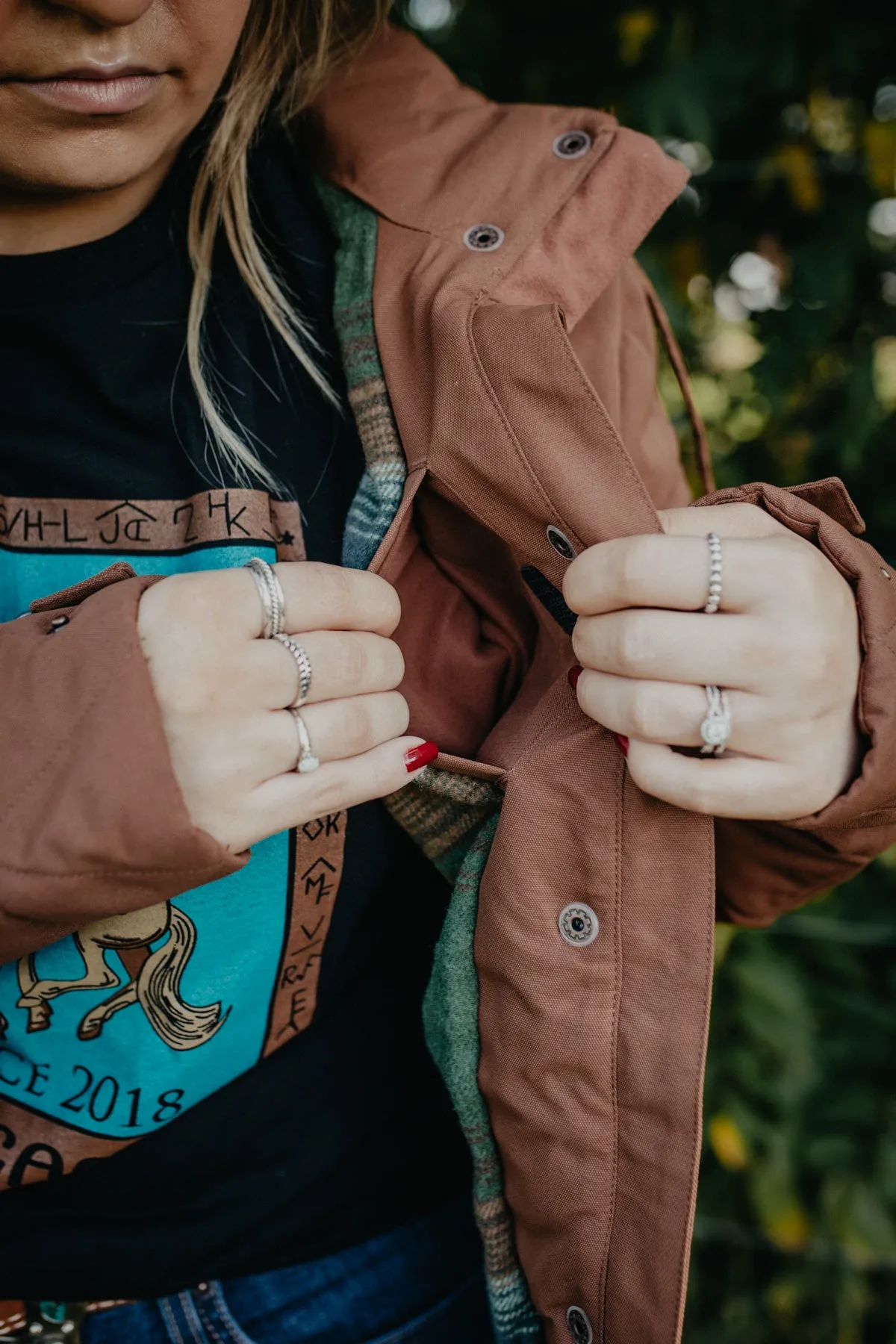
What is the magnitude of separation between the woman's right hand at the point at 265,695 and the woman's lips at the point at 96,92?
1.42 feet

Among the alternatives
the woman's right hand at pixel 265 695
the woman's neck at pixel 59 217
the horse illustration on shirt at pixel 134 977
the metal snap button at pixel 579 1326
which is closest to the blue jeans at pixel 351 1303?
the metal snap button at pixel 579 1326

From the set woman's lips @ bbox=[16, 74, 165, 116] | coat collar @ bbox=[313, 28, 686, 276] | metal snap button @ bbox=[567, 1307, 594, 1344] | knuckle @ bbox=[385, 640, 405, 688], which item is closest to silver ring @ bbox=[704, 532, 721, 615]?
knuckle @ bbox=[385, 640, 405, 688]

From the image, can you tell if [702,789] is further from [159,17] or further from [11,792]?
[159,17]

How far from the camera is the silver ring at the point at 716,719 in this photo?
2.97 feet

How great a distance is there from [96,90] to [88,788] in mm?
621

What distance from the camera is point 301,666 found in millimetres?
910

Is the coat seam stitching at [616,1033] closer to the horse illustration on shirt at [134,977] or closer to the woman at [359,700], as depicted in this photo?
the woman at [359,700]

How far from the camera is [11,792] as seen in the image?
2.83 feet

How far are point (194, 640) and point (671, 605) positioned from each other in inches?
16.1

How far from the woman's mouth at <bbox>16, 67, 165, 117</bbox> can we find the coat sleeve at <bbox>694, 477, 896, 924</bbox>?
66cm

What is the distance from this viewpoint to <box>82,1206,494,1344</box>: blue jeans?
47.3 inches

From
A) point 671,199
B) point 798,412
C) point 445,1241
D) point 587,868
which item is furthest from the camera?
point 798,412

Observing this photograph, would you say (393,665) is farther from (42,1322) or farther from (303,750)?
(42,1322)

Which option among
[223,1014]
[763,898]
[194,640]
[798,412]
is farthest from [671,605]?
[798,412]
